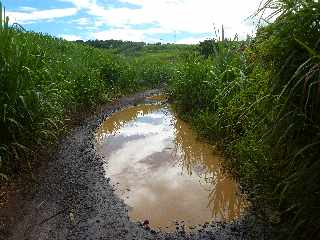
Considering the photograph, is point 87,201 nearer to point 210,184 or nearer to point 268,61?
point 210,184

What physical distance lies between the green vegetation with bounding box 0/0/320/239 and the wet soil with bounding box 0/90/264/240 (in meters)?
0.48

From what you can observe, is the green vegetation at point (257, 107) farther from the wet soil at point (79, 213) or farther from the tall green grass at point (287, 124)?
the wet soil at point (79, 213)

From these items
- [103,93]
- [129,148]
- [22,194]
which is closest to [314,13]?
[22,194]

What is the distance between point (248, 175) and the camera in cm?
600

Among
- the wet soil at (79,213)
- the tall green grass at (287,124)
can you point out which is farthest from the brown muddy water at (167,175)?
the tall green grass at (287,124)

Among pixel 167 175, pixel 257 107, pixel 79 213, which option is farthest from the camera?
pixel 167 175

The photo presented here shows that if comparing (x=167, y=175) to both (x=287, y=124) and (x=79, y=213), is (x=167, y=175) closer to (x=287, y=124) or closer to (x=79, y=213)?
(x=79, y=213)

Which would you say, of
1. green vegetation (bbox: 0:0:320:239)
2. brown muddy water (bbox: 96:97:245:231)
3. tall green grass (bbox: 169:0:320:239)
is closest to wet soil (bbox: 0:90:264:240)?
brown muddy water (bbox: 96:97:245:231)

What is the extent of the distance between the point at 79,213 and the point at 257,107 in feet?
8.39

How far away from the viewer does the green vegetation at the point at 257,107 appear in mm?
4090

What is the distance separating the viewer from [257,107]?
18.0 ft

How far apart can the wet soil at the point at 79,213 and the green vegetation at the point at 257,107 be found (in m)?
0.48

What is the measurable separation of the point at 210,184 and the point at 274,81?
9.18 feet

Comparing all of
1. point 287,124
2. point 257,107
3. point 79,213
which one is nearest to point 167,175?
point 79,213
